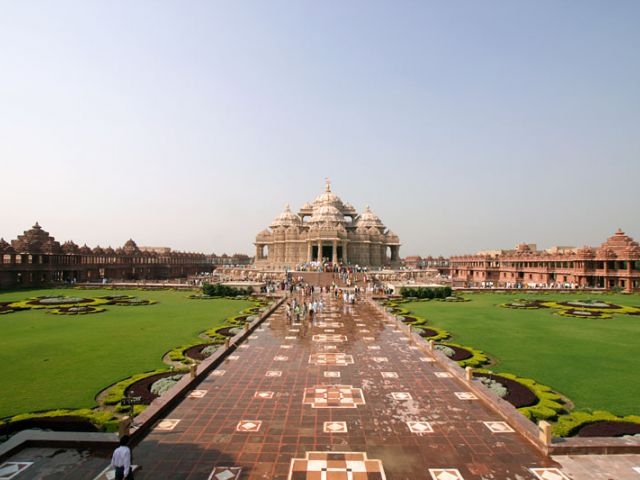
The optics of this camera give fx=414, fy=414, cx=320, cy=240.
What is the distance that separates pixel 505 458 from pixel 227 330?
1572cm

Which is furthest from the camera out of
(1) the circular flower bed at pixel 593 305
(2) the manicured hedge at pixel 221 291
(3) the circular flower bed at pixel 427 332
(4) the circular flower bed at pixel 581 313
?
(2) the manicured hedge at pixel 221 291

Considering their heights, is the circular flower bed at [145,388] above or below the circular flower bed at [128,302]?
below

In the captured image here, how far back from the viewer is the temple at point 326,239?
211ft

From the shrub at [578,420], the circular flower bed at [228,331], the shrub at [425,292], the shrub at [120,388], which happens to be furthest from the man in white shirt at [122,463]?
the shrub at [425,292]

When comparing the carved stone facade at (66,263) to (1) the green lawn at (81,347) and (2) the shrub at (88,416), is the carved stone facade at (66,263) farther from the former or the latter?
(2) the shrub at (88,416)

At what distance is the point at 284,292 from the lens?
134 ft

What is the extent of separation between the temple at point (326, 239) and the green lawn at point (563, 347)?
3402 centimetres

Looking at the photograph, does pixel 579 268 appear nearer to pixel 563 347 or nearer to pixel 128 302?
pixel 563 347

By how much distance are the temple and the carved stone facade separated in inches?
A: 756

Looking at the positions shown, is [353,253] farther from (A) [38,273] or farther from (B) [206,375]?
(B) [206,375]

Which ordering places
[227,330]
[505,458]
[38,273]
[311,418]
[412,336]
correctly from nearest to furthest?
[505,458]
[311,418]
[412,336]
[227,330]
[38,273]

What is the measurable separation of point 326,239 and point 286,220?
15875 mm

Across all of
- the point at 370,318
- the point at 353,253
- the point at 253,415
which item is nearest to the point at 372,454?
the point at 253,415

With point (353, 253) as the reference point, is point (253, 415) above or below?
below
